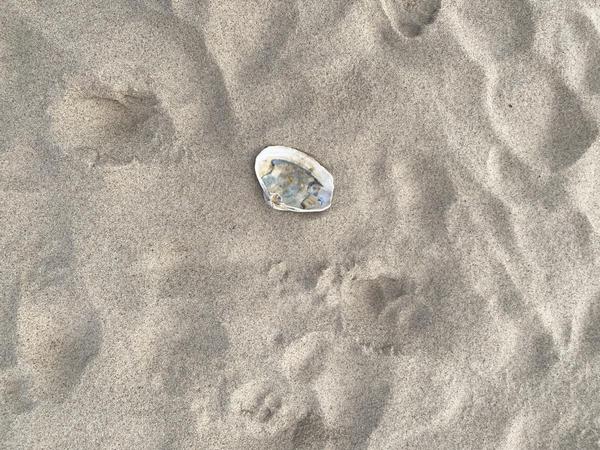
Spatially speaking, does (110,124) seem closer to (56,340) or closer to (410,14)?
(56,340)

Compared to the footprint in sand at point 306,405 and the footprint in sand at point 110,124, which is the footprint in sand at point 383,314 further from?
the footprint in sand at point 110,124

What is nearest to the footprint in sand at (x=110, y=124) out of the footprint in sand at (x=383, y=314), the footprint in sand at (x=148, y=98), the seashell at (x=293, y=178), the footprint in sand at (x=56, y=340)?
the footprint in sand at (x=148, y=98)

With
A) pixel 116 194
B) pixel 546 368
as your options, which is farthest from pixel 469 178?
pixel 116 194

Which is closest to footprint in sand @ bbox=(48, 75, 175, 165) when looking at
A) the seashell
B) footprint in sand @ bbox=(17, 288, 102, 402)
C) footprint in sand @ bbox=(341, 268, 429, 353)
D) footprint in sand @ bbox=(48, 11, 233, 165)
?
footprint in sand @ bbox=(48, 11, 233, 165)

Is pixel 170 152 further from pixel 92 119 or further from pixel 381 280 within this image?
pixel 381 280

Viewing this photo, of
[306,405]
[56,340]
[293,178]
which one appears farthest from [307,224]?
[56,340]

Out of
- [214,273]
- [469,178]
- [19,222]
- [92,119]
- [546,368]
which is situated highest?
[469,178]
